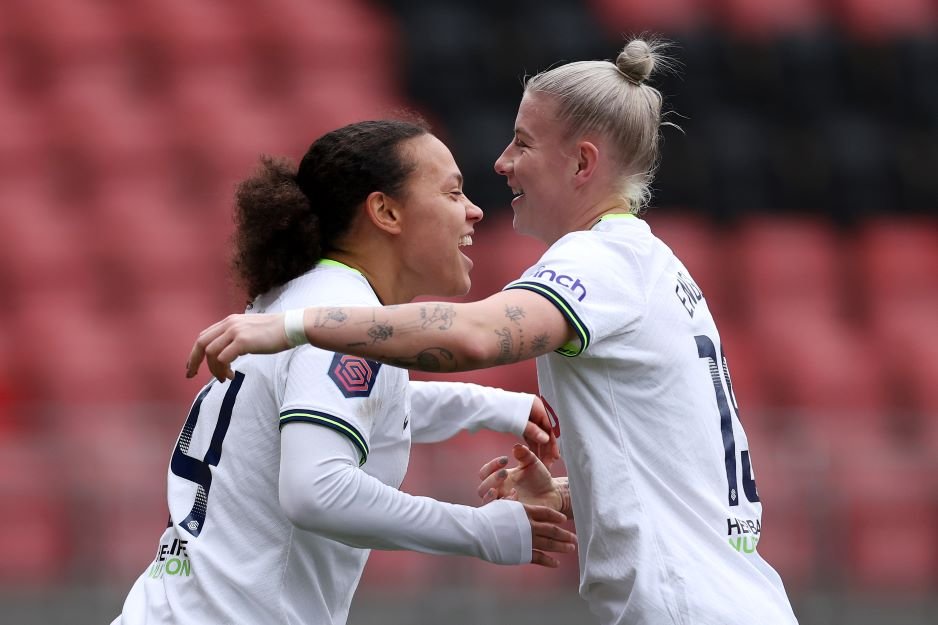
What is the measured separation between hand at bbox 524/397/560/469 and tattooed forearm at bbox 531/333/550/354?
3.08 feet

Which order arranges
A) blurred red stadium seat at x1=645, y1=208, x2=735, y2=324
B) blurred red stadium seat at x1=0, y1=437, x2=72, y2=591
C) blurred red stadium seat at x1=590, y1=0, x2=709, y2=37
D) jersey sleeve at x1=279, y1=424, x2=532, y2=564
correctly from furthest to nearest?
1. blurred red stadium seat at x1=590, y1=0, x2=709, y2=37
2. blurred red stadium seat at x1=645, y1=208, x2=735, y2=324
3. blurred red stadium seat at x1=0, y1=437, x2=72, y2=591
4. jersey sleeve at x1=279, y1=424, x2=532, y2=564

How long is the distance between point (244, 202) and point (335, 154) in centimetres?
26

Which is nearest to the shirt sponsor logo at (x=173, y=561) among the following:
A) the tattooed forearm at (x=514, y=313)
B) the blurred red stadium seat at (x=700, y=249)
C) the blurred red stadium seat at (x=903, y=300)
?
the tattooed forearm at (x=514, y=313)

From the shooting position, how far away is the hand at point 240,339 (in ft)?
8.61

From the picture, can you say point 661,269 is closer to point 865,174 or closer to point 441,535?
point 441,535

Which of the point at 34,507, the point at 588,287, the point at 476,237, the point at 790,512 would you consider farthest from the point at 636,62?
the point at 476,237

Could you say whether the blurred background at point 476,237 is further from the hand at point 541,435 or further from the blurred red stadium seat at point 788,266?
the hand at point 541,435

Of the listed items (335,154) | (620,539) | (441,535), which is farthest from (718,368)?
(335,154)

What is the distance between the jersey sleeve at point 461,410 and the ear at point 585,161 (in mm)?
752

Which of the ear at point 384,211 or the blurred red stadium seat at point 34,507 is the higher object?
the ear at point 384,211

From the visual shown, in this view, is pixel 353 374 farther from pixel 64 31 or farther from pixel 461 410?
pixel 64 31

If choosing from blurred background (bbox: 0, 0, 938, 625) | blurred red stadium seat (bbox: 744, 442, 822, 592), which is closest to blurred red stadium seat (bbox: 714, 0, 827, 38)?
blurred background (bbox: 0, 0, 938, 625)

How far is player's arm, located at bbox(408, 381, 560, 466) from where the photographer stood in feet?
12.1

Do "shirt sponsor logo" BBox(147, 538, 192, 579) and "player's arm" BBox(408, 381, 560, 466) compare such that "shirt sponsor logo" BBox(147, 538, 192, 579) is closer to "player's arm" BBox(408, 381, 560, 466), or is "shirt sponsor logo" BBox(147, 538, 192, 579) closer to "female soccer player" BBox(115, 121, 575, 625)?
"female soccer player" BBox(115, 121, 575, 625)
